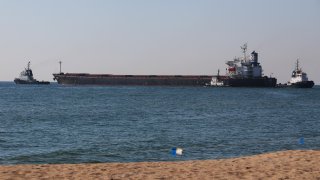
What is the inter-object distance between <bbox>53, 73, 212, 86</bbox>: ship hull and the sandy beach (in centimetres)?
13964

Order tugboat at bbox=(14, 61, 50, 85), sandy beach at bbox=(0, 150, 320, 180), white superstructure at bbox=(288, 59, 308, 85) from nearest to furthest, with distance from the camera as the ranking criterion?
sandy beach at bbox=(0, 150, 320, 180)
white superstructure at bbox=(288, 59, 308, 85)
tugboat at bbox=(14, 61, 50, 85)

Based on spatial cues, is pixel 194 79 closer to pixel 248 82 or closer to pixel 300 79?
pixel 248 82

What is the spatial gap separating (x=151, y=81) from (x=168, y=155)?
13402cm

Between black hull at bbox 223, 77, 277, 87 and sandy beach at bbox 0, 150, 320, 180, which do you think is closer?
sandy beach at bbox 0, 150, 320, 180

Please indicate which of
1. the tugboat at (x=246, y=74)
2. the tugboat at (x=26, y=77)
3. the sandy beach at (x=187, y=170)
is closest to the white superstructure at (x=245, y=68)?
the tugboat at (x=246, y=74)

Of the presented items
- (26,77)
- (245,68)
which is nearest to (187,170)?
(245,68)

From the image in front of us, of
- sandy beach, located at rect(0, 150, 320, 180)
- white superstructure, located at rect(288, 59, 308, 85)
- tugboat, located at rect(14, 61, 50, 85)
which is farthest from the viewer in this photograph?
tugboat, located at rect(14, 61, 50, 85)

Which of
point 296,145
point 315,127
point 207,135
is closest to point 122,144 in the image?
point 207,135

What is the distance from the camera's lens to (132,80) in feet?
516

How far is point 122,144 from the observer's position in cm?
2578

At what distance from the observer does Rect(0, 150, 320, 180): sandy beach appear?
12430 mm

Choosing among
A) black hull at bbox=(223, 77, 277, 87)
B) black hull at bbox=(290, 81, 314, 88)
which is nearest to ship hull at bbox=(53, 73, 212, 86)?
black hull at bbox=(223, 77, 277, 87)

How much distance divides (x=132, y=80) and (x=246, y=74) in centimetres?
3701

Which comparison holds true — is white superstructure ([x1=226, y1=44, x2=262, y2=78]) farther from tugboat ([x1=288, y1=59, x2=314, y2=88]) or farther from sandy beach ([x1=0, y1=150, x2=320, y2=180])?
sandy beach ([x1=0, y1=150, x2=320, y2=180])
